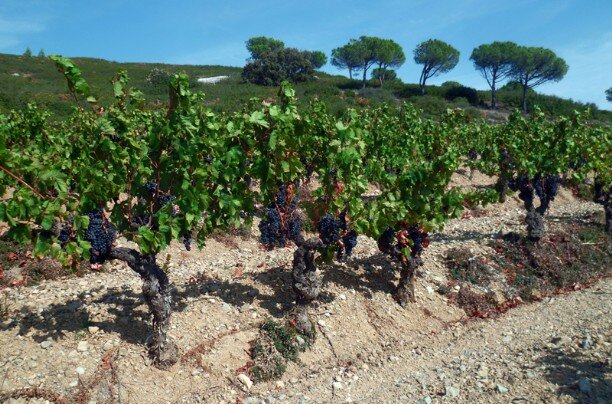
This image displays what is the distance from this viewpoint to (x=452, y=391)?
19.9 ft

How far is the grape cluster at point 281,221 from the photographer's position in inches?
275

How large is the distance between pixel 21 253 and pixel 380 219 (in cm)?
754

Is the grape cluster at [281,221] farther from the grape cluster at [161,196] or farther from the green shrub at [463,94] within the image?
the green shrub at [463,94]

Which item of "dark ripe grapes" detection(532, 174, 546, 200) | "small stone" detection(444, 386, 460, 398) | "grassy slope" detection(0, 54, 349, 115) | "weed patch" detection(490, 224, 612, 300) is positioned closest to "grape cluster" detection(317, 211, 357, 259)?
"small stone" detection(444, 386, 460, 398)

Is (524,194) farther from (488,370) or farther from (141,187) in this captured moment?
(141,187)

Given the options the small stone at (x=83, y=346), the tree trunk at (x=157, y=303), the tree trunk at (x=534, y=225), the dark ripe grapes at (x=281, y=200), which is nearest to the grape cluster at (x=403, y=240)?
the dark ripe grapes at (x=281, y=200)

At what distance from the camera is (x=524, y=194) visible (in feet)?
38.4

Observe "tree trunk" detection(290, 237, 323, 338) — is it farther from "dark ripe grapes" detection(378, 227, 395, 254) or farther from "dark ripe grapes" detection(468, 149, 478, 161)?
"dark ripe grapes" detection(468, 149, 478, 161)

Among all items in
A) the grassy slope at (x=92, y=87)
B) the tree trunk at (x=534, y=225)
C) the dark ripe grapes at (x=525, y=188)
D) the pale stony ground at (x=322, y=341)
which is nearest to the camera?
the pale stony ground at (x=322, y=341)

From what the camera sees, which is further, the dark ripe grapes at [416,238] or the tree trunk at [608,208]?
the tree trunk at [608,208]

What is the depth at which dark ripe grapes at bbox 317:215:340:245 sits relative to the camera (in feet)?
22.8

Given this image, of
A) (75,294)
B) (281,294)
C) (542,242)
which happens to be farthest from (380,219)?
(542,242)

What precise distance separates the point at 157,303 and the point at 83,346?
1.13 metres

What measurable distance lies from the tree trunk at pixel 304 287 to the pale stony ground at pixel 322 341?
39 cm
